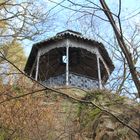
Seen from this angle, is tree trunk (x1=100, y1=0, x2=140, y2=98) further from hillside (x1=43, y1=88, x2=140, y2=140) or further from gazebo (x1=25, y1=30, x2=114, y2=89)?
gazebo (x1=25, y1=30, x2=114, y2=89)

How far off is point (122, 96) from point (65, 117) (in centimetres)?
163

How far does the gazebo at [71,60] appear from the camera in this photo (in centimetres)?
1409

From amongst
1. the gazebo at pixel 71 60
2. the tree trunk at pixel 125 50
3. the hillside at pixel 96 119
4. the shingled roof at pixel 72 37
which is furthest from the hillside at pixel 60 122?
the shingled roof at pixel 72 37

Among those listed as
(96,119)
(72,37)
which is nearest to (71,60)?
(72,37)

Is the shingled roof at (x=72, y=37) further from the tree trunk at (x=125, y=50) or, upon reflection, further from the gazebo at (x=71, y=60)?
the tree trunk at (x=125, y=50)

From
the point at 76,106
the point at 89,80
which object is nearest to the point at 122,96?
the point at 76,106

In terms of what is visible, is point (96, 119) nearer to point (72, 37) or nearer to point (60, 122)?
point (60, 122)

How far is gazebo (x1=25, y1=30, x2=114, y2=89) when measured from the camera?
14094 millimetres

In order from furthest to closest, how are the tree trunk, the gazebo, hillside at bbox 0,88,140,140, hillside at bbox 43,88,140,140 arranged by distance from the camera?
the gazebo → hillside at bbox 43,88,140,140 → hillside at bbox 0,88,140,140 → the tree trunk

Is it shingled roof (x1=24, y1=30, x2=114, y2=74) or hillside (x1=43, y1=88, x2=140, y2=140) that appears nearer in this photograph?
hillside (x1=43, y1=88, x2=140, y2=140)

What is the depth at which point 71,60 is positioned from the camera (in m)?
16.4

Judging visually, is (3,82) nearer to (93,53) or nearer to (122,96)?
(122,96)

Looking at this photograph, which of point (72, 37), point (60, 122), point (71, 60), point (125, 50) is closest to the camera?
point (125, 50)

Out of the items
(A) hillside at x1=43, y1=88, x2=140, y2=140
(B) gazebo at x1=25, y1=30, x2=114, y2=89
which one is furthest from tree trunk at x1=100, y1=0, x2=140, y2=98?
(B) gazebo at x1=25, y1=30, x2=114, y2=89
